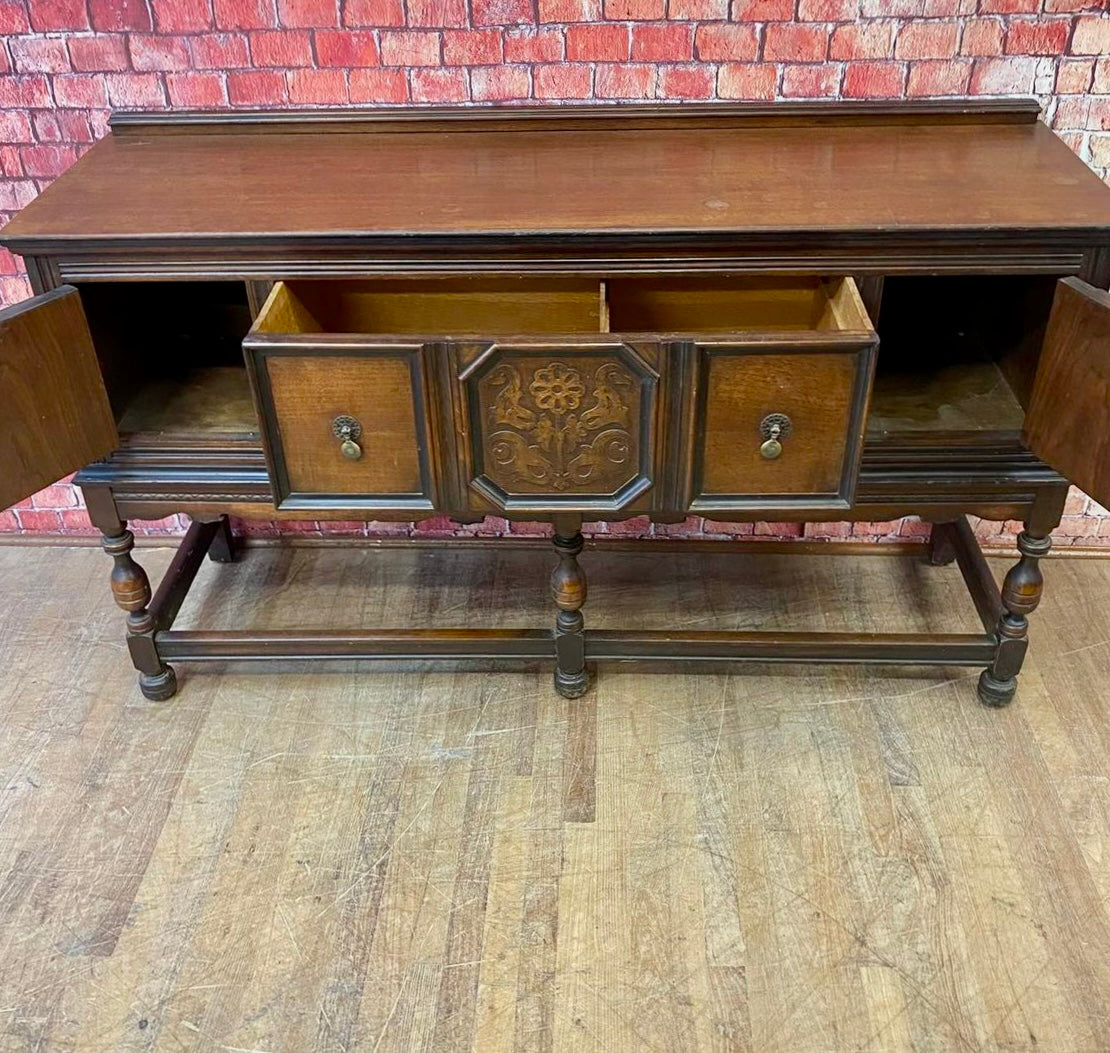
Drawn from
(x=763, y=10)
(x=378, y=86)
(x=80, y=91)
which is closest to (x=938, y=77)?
(x=763, y=10)

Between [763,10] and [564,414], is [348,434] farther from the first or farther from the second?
[763,10]

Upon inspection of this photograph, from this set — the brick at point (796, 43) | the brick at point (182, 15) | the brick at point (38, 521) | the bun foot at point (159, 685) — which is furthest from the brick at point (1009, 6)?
the brick at point (38, 521)

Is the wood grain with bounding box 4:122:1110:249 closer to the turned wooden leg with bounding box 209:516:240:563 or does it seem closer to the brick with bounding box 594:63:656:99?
the brick with bounding box 594:63:656:99

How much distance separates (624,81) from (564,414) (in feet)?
2.15

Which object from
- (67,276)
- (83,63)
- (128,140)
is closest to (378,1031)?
(67,276)

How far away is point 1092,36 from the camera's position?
171 cm

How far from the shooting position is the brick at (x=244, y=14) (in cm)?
173

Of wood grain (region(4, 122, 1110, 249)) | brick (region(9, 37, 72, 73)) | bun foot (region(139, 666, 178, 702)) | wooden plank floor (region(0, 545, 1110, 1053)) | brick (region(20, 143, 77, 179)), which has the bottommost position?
wooden plank floor (region(0, 545, 1110, 1053))

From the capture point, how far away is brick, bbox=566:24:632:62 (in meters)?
1.74

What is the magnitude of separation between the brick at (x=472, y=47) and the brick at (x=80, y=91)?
0.58 meters

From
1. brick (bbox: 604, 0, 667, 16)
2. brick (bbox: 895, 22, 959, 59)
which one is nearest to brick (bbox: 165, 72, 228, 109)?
brick (bbox: 604, 0, 667, 16)

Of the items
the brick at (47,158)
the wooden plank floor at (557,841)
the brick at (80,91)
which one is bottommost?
the wooden plank floor at (557,841)

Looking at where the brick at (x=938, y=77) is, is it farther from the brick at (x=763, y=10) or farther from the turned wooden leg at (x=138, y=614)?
the turned wooden leg at (x=138, y=614)

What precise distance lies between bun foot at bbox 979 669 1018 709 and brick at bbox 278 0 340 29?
153cm
